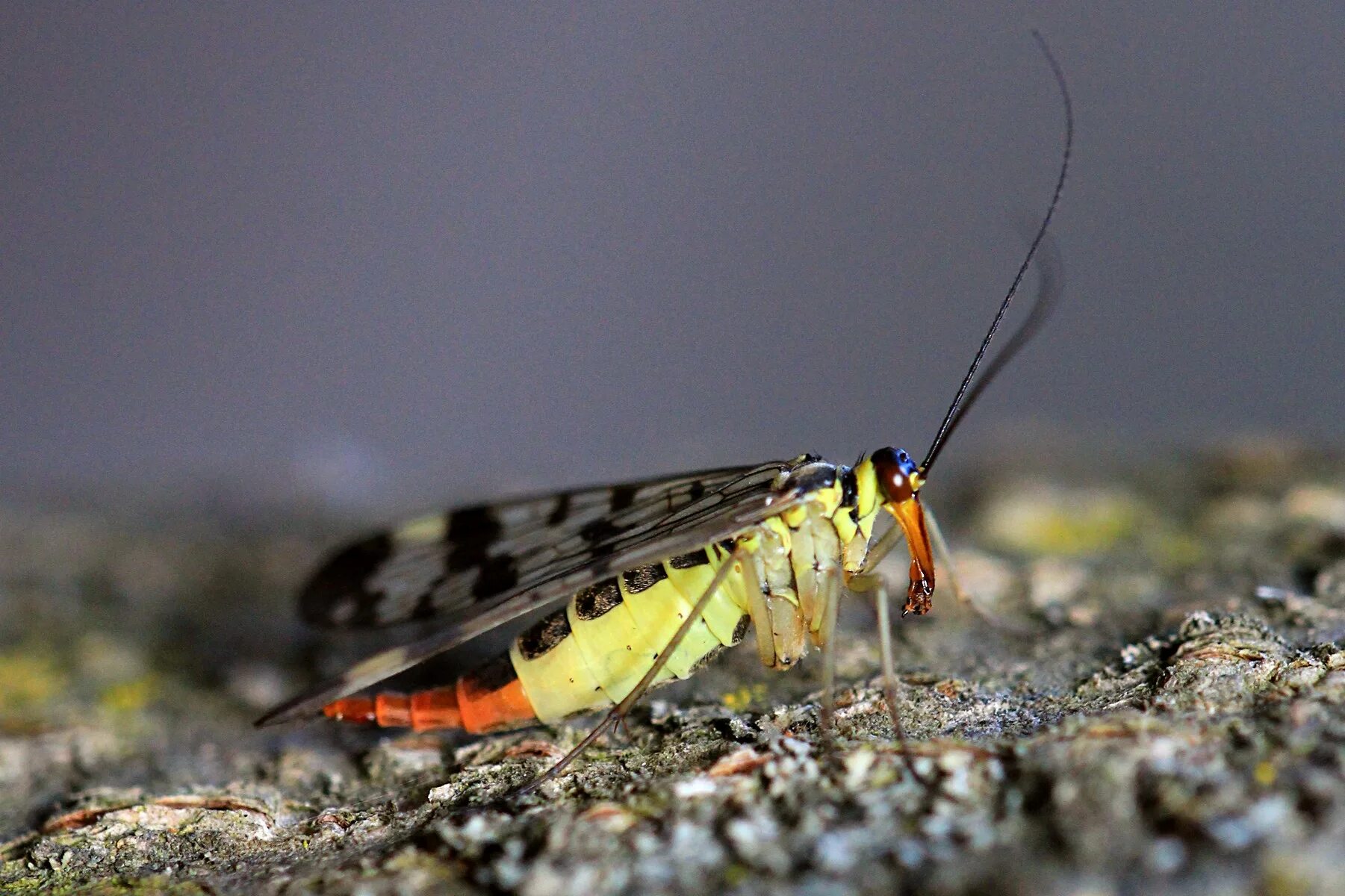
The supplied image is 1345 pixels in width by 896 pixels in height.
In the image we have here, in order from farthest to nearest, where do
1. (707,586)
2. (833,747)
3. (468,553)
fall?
(468,553) < (707,586) < (833,747)

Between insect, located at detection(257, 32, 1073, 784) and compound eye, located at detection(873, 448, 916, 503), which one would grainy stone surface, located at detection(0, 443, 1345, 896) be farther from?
compound eye, located at detection(873, 448, 916, 503)

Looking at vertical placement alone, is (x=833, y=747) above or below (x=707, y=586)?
below

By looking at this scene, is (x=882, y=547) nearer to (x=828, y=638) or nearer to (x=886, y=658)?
(x=828, y=638)

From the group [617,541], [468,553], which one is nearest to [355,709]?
[468,553]

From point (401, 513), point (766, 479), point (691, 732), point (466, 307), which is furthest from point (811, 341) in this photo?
point (691, 732)

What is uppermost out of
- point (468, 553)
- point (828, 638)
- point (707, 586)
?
point (468, 553)

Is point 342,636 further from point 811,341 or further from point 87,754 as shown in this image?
point 811,341
